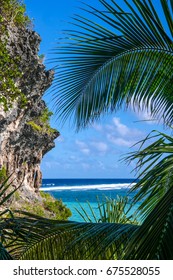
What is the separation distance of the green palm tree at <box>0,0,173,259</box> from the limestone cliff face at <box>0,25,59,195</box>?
7.94 m

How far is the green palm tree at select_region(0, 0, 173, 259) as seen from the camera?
2590mm

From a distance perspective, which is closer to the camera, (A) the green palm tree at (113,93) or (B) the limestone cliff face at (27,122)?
(A) the green palm tree at (113,93)

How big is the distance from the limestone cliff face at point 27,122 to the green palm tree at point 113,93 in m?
7.94

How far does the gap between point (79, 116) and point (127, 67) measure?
1.91 ft

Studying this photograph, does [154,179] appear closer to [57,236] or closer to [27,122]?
[57,236]

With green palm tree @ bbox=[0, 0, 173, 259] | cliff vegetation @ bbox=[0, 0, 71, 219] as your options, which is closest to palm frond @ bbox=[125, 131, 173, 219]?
green palm tree @ bbox=[0, 0, 173, 259]

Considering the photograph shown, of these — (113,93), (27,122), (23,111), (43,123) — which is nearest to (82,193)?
(43,123)

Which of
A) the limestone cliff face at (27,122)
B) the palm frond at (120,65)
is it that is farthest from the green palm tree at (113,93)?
the limestone cliff face at (27,122)

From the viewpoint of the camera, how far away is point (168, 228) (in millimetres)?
1731

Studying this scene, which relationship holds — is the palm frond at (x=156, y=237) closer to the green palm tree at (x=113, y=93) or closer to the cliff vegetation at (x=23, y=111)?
the green palm tree at (x=113, y=93)

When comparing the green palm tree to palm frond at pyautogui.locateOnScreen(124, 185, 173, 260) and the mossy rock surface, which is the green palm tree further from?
the mossy rock surface

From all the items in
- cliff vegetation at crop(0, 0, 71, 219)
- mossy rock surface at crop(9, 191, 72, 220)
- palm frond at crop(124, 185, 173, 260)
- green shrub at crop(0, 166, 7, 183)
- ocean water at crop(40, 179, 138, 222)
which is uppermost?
ocean water at crop(40, 179, 138, 222)

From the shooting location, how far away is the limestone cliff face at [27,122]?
44.5 ft
